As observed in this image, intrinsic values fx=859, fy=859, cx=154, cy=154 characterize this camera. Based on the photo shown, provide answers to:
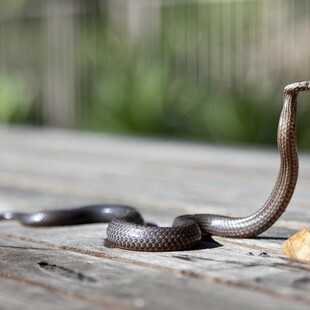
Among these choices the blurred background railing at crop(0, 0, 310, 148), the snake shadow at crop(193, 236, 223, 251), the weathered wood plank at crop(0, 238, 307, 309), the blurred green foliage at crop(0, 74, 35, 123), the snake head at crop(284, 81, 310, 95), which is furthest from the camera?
the blurred green foliage at crop(0, 74, 35, 123)

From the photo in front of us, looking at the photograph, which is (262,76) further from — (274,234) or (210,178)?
(274,234)

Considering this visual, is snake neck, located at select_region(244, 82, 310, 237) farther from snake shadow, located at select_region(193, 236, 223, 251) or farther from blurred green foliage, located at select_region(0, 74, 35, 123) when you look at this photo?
blurred green foliage, located at select_region(0, 74, 35, 123)

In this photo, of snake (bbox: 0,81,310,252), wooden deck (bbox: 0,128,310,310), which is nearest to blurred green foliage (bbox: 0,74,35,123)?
wooden deck (bbox: 0,128,310,310)

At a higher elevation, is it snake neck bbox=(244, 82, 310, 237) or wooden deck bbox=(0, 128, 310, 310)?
snake neck bbox=(244, 82, 310, 237)

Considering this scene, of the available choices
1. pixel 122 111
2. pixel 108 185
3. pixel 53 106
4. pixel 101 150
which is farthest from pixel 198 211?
pixel 53 106

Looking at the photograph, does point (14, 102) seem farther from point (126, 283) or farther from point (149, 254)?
point (126, 283)

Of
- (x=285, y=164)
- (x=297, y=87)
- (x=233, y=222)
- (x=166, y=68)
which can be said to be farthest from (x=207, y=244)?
(x=166, y=68)
